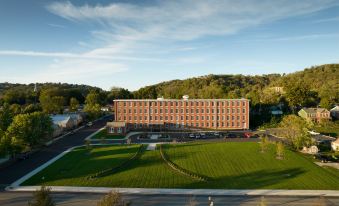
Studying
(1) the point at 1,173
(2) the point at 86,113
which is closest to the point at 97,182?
(1) the point at 1,173

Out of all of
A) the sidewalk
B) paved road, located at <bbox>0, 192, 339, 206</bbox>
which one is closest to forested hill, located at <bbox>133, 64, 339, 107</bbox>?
the sidewalk

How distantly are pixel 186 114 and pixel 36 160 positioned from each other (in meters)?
45.0

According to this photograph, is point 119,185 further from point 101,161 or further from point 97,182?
point 101,161

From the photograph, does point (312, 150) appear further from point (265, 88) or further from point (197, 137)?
point (265, 88)

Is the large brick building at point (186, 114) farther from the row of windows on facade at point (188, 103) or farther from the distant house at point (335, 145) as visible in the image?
the distant house at point (335, 145)

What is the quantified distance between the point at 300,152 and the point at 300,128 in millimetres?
4685

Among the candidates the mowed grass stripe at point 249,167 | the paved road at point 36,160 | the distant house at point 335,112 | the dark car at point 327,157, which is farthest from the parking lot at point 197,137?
the distant house at point 335,112

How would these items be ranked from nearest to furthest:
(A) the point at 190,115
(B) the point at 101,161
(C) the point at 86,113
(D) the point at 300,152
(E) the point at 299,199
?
(E) the point at 299,199
(B) the point at 101,161
(D) the point at 300,152
(A) the point at 190,115
(C) the point at 86,113

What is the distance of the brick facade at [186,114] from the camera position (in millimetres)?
82750

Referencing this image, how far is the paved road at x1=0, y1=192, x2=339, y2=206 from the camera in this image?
104ft

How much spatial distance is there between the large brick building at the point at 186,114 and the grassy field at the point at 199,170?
2776cm

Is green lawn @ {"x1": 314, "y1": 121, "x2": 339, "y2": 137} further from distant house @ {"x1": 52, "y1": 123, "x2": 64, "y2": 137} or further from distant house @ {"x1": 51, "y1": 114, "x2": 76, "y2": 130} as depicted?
distant house @ {"x1": 51, "y1": 114, "x2": 76, "y2": 130}

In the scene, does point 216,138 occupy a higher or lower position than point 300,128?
lower

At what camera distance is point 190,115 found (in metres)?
83.6
